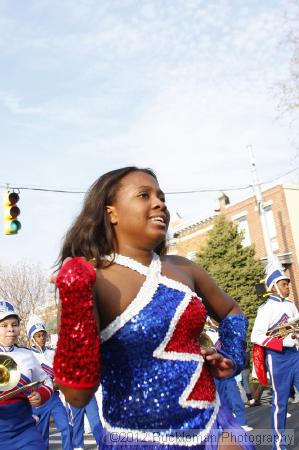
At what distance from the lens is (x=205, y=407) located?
84.8 inches

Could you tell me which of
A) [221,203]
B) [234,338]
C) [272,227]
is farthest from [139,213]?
[221,203]

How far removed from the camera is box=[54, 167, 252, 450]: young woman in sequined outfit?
73.2 inches

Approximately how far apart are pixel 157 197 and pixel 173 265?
315 mm

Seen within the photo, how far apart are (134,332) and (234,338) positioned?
2.13 ft

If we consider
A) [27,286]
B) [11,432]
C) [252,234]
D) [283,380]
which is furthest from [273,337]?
[27,286]

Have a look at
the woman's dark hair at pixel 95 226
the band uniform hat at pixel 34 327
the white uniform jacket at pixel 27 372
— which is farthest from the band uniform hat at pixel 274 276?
the woman's dark hair at pixel 95 226

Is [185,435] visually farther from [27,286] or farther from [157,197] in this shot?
[27,286]

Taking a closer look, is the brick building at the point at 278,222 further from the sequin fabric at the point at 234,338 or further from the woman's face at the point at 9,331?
the sequin fabric at the point at 234,338

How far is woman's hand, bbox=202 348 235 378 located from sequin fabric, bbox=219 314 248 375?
8 cm

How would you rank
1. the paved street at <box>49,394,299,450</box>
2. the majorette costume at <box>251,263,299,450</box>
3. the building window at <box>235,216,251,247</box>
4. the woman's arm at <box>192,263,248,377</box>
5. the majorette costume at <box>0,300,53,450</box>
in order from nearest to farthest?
the woman's arm at <box>192,263,248,377</box>, the majorette costume at <box>0,300,53,450</box>, the majorette costume at <box>251,263,299,450</box>, the paved street at <box>49,394,299,450</box>, the building window at <box>235,216,251,247</box>

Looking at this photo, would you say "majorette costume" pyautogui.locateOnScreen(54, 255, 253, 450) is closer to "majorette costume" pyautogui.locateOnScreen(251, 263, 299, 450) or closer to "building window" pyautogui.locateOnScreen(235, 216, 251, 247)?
"majorette costume" pyautogui.locateOnScreen(251, 263, 299, 450)

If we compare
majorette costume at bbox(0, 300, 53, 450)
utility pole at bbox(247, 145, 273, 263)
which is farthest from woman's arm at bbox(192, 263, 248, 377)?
utility pole at bbox(247, 145, 273, 263)

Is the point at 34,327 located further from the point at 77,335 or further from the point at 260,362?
the point at 77,335

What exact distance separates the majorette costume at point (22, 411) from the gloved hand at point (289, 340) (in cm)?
285
